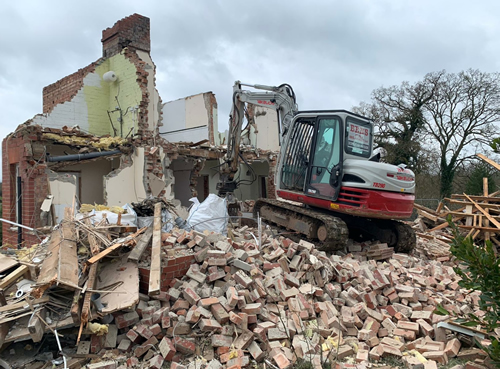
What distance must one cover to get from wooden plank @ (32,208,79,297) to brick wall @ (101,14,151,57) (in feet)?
30.8

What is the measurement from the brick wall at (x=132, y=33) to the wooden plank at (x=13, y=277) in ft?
32.6

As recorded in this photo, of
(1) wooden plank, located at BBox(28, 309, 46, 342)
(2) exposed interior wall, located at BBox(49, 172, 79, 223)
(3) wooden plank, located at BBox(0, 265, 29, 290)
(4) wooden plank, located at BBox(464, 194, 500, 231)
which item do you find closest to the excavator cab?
(4) wooden plank, located at BBox(464, 194, 500, 231)

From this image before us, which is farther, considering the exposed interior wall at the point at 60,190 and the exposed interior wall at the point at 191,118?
the exposed interior wall at the point at 191,118

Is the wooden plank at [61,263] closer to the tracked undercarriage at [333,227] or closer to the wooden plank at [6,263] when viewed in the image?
the wooden plank at [6,263]

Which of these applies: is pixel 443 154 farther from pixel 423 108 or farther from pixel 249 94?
pixel 249 94

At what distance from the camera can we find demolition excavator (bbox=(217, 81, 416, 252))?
674 cm

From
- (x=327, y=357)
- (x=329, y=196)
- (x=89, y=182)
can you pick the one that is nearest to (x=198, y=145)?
(x=89, y=182)

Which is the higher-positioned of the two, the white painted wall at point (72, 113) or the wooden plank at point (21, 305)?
the white painted wall at point (72, 113)

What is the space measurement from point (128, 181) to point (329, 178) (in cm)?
670

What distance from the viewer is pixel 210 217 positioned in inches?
270

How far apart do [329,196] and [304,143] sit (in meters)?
1.29

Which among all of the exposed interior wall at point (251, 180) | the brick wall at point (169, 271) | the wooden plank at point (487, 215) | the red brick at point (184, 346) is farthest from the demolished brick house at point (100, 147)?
the wooden plank at point (487, 215)

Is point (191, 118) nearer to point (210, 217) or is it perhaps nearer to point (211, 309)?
point (210, 217)

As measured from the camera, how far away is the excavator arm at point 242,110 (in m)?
7.82
